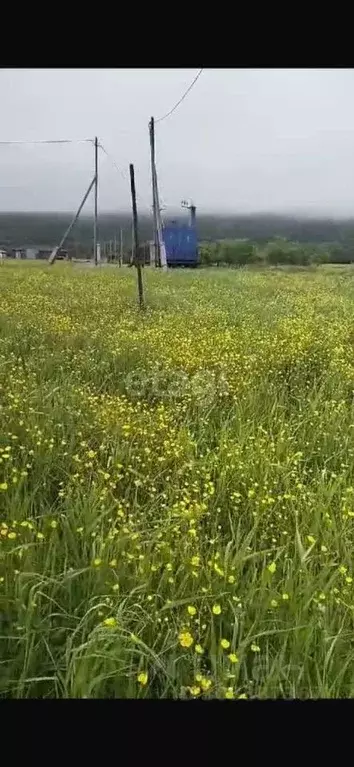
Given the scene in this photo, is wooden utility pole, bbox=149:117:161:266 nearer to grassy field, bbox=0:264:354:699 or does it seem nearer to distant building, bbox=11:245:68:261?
grassy field, bbox=0:264:354:699

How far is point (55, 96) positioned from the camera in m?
1.32

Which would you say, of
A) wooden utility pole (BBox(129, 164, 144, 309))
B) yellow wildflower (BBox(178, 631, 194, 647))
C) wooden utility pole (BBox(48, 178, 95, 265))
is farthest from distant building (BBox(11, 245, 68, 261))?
yellow wildflower (BBox(178, 631, 194, 647))

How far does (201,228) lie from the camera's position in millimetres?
1417

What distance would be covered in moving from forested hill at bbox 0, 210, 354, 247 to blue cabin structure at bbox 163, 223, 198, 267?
0.07 ft

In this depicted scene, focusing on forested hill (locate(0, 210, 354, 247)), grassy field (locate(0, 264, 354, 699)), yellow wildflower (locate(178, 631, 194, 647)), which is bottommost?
yellow wildflower (locate(178, 631, 194, 647))

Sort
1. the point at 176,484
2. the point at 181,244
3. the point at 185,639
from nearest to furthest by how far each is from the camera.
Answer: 1. the point at 185,639
2. the point at 176,484
3. the point at 181,244

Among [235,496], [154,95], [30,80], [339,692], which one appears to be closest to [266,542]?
[235,496]

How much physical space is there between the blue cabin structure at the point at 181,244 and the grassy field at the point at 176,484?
5cm

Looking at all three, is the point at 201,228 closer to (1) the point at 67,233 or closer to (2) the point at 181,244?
(2) the point at 181,244

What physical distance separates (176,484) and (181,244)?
512 mm

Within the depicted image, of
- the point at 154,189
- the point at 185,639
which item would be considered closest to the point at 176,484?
the point at 185,639

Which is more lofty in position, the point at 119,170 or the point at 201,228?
the point at 119,170

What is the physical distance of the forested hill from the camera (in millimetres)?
1370
